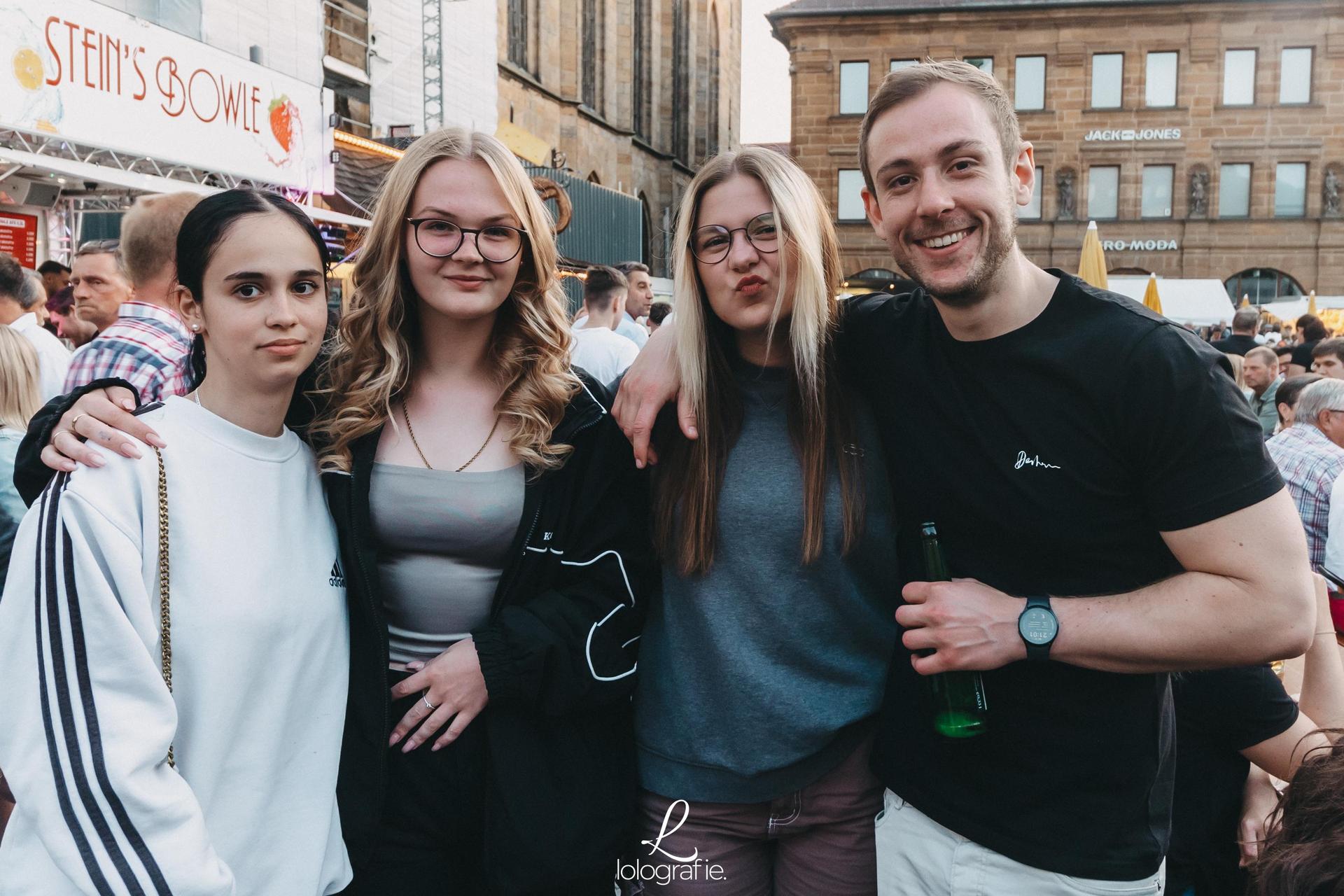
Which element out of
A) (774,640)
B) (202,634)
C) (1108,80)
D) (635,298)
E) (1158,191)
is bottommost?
(774,640)

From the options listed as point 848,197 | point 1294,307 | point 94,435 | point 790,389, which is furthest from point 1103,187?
point 94,435

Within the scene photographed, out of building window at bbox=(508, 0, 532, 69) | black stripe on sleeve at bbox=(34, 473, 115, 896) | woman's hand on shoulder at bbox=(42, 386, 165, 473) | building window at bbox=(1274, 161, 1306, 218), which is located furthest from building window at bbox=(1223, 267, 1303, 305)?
black stripe on sleeve at bbox=(34, 473, 115, 896)

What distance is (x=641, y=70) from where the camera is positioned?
34.2 meters

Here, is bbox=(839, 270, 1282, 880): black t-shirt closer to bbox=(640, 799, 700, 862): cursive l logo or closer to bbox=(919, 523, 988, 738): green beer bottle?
bbox=(919, 523, 988, 738): green beer bottle

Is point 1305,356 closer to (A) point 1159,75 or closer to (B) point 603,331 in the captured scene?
(B) point 603,331

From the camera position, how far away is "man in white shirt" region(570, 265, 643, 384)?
7238 millimetres

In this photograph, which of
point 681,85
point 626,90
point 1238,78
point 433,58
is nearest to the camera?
point 433,58

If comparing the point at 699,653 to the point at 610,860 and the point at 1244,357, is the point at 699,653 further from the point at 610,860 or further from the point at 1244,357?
the point at 1244,357

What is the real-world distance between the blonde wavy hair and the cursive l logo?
802 millimetres

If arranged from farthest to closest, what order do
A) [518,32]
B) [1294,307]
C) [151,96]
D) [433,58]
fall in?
1. [518,32]
2. [1294,307]
3. [433,58]
4. [151,96]

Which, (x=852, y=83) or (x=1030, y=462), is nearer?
(x=1030, y=462)

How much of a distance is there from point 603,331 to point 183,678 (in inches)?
232

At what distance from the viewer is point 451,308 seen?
2.30 meters

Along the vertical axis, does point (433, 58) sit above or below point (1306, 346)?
above
